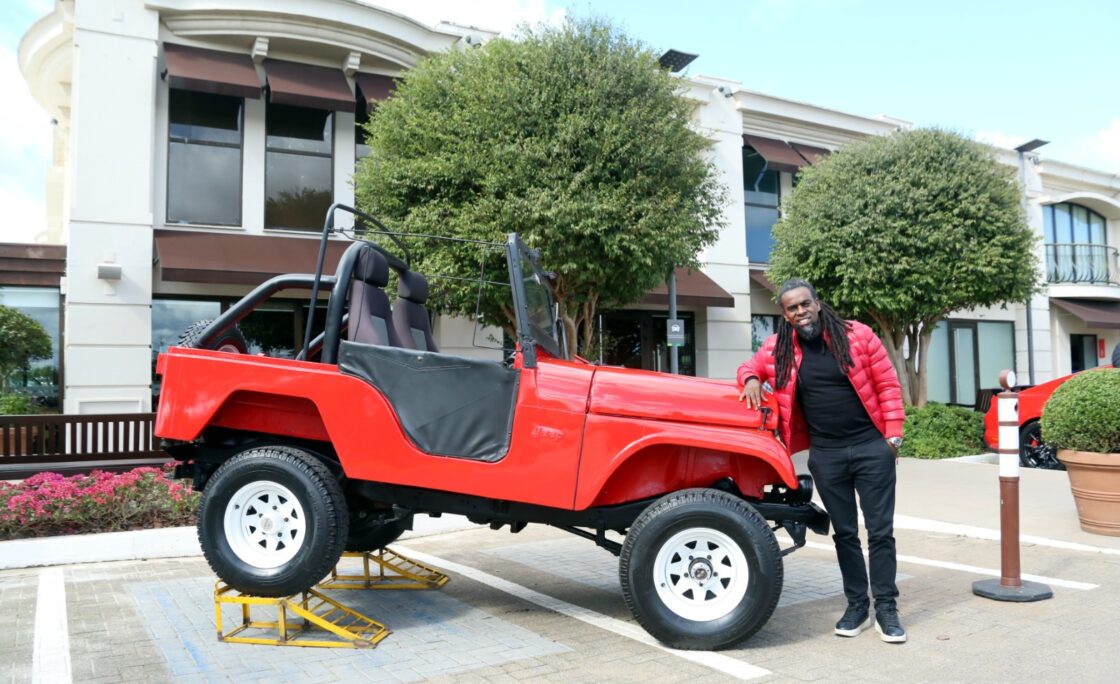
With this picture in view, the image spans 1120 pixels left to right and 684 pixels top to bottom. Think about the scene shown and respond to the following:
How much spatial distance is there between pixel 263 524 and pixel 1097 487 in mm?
6912

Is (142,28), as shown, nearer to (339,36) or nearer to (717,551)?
(339,36)

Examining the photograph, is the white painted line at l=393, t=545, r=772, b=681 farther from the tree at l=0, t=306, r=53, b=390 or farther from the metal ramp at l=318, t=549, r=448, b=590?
the tree at l=0, t=306, r=53, b=390

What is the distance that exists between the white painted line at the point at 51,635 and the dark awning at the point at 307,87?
9.49 metres

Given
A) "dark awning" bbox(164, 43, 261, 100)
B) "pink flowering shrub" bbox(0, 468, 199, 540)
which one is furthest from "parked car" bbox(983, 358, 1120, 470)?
"dark awning" bbox(164, 43, 261, 100)

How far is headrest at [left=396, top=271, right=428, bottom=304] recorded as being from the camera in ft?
18.3

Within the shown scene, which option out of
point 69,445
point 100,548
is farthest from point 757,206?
point 100,548

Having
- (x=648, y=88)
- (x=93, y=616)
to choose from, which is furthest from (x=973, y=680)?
(x=648, y=88)

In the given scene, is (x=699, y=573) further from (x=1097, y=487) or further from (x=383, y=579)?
(x=1097, y=487)

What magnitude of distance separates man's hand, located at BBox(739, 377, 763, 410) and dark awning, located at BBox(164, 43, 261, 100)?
11.7 m

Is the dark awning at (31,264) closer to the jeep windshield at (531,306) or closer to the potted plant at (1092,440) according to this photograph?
the jeep windshield at (531,306)

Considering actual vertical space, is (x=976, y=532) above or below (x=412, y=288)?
below

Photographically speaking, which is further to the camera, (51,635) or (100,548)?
(100,548)

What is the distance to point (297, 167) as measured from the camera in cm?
1473

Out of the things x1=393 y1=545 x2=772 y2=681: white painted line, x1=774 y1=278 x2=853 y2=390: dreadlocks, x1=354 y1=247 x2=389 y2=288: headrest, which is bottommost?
x1=393 y1=545 x2=772 y2=681: white painted line
